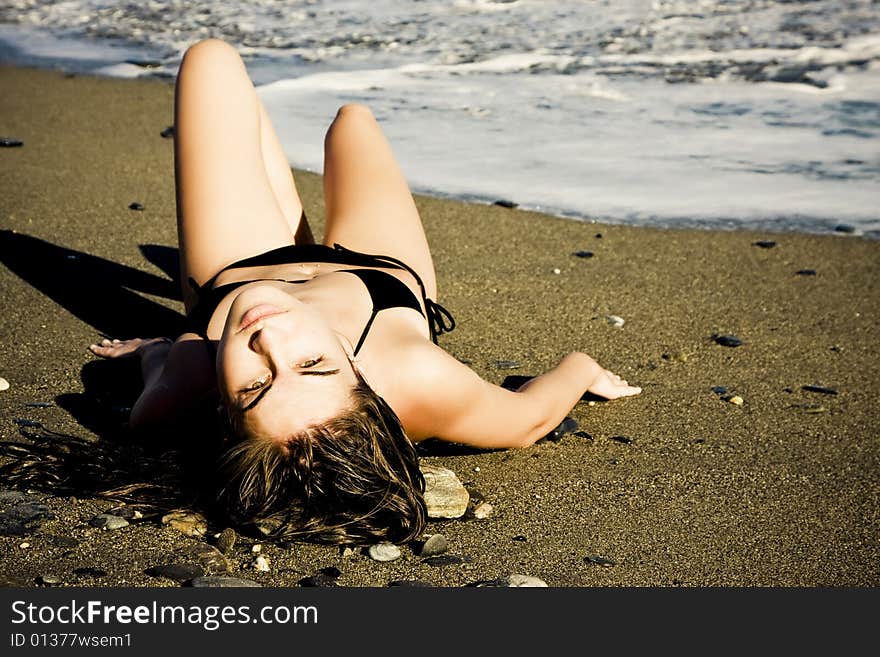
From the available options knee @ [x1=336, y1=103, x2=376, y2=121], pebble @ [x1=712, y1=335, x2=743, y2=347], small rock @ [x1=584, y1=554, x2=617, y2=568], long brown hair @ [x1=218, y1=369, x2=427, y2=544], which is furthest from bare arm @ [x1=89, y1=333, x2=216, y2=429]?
pebble @ [x1=712, y1=335, x2=743, y2=347]

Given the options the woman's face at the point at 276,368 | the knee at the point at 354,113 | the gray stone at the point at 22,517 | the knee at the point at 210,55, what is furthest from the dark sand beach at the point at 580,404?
the knee at the point at 210,55

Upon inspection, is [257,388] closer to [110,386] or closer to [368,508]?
[368,508]

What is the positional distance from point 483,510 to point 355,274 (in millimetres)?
998

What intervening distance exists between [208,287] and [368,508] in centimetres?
121

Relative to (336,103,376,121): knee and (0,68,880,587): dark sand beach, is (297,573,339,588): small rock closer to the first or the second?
(0,68,880,587): dark sand beach

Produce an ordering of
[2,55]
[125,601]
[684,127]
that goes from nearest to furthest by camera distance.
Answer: [125,601]
[684,127]
[2,55]

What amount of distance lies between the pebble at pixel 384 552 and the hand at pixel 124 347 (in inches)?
58.0

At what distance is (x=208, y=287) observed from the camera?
4082 millimetres

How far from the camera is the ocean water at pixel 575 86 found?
686cm

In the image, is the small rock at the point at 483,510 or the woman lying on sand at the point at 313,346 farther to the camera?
the small rock at the point at 483,510

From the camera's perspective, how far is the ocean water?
6.86 metres

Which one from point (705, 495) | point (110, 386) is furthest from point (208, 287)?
point (705, 495)

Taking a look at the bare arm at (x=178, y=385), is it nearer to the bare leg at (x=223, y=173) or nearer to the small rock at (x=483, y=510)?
the bare leg at (x=223, y=173)

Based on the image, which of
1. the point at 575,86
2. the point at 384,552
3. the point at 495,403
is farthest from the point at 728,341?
the point at 575,86
